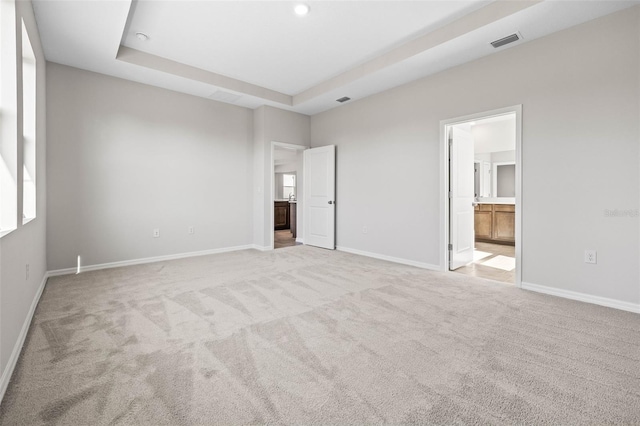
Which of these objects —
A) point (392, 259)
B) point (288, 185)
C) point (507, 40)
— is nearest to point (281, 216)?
point (288, 185)

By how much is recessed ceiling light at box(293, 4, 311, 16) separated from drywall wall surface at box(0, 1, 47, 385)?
2120 mm

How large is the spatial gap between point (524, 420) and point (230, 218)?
4992 mm

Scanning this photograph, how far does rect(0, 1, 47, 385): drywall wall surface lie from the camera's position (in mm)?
1655

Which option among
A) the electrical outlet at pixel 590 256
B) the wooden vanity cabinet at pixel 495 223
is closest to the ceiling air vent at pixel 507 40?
the electrical outlet at pixel 590 256

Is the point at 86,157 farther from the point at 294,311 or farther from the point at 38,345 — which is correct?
the point at 294,311

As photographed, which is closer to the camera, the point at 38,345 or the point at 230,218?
the point at 38,345

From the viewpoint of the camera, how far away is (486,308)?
2.71 metres

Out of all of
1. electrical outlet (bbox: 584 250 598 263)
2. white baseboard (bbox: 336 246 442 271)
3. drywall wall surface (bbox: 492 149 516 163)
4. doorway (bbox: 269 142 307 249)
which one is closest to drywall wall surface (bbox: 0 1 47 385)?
doorway (bbox: 269 142 307 249)

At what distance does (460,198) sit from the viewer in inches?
169

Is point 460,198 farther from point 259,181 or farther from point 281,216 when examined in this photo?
point 281,216

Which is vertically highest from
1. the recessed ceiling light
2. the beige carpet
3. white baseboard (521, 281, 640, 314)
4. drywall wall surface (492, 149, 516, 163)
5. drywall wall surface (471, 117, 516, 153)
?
the recessed ceiling light

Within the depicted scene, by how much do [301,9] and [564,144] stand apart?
294 centimetres

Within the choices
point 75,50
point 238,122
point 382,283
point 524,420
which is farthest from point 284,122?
point 524,420

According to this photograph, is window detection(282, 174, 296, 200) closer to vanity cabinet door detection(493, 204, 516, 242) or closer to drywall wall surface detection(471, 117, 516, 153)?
drywall wall surface detection(471, 117, 516, 153)
